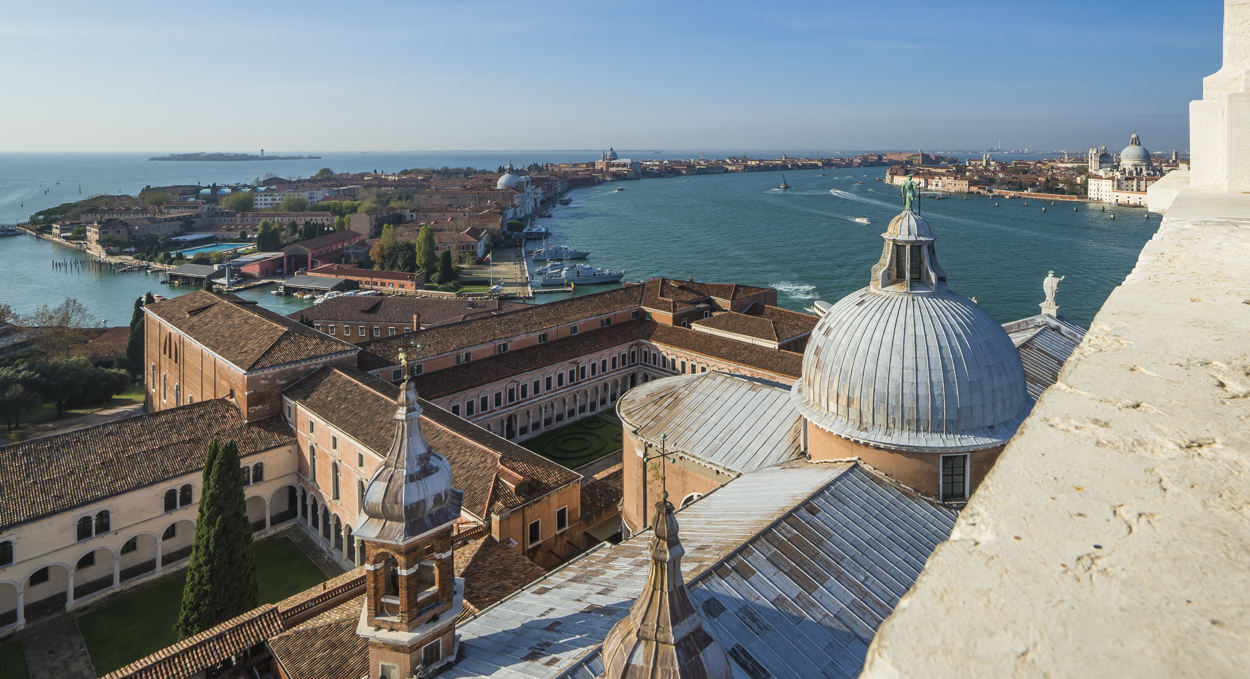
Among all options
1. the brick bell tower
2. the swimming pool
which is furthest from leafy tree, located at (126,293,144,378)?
the swimming pool

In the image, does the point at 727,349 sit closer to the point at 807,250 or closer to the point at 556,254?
the point at 807,250

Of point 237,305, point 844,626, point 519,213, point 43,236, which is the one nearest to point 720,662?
point 844,626

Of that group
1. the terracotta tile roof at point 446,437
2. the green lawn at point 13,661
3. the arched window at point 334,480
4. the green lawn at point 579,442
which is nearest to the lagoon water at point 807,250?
the green lawn at point 579,442

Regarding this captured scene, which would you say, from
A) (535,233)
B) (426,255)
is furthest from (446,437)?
(535,233)

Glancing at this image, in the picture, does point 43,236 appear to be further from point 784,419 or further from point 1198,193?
point 1198,193

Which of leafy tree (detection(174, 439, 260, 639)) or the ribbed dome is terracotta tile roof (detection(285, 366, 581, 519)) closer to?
leafy tree (detection(174, 439, 260, 639))

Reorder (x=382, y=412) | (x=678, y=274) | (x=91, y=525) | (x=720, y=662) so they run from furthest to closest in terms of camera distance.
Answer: (x=678, y=274) → (x=382, y=412) → (x=91, y=525) → (x=720, y=662)
